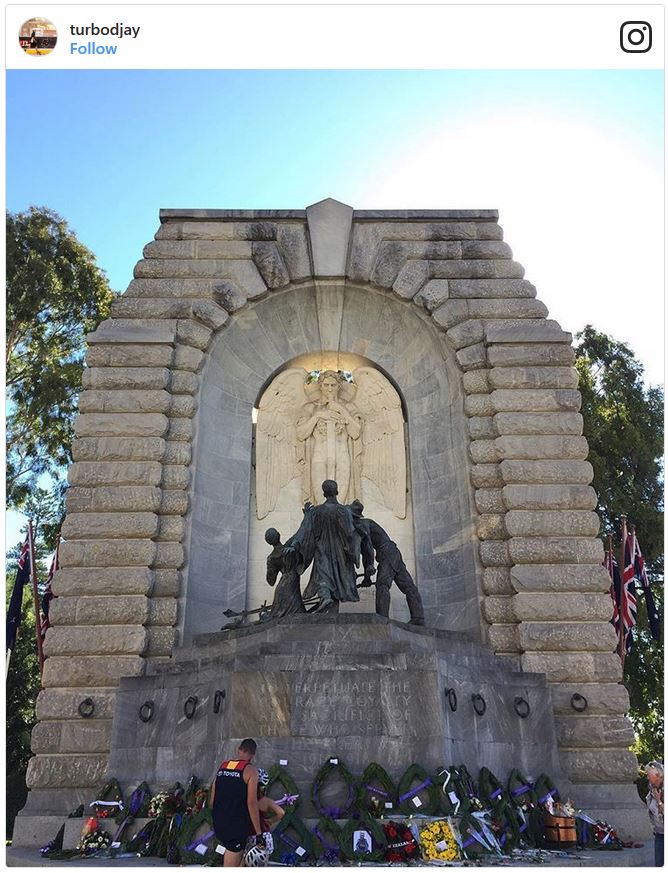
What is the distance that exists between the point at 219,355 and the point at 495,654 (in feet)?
25.1

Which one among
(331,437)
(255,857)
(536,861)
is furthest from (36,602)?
(536,861)

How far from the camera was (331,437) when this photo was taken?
596 inches

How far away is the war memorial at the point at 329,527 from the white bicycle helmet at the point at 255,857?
1046 millimetres

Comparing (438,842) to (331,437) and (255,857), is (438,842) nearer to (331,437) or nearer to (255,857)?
(255,857)

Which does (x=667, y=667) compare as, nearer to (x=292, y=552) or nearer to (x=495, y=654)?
(x=495, y=654)

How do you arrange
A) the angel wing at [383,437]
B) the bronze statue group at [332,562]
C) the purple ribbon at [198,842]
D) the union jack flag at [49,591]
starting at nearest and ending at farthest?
the purple ribbon at [198,842] < the bronze statue group at [332,562] < the union jack flag at [49,591] < the angel wing at [383,437]

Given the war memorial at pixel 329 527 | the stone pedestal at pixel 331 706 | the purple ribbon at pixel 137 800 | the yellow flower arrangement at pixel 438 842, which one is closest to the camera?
the yellow flower arrangement at pixel 438 842

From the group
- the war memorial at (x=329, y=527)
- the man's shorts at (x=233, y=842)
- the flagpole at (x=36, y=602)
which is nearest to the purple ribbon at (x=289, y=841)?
the war memorial at (x=329, y=527)

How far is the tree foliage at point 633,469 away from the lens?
66.0 feet

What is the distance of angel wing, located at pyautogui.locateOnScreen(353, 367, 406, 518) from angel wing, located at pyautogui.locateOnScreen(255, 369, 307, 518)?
1334mm

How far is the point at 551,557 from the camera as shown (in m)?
12.4

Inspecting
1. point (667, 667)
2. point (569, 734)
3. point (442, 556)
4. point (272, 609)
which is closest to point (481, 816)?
point (667, 667)

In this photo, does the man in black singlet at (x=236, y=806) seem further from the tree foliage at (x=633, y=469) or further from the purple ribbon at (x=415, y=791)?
the tree foliage at (x=633, y=469)

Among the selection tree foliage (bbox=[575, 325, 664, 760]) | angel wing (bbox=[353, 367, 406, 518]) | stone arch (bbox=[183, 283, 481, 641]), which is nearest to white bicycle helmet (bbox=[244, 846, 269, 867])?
stone arch (bbox=[183, 283, 481, 641])
